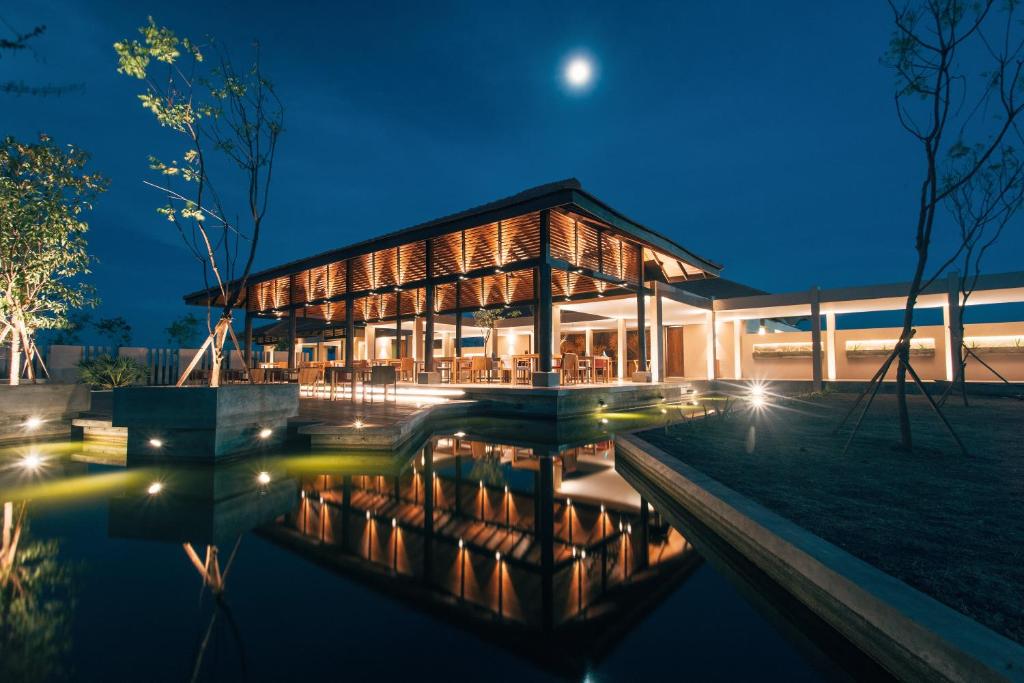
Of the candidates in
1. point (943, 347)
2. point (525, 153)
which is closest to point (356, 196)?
point (525, 153)

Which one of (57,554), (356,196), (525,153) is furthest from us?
(356,196)

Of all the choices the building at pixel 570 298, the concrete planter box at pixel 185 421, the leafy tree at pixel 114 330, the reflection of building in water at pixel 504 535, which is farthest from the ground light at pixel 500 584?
the leafy tree at pixel 114 330

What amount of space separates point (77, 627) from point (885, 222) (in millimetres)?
128702

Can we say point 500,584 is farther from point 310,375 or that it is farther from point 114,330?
point 114,330

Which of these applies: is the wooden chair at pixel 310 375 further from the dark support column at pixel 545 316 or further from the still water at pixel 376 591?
the still water at pixel 376 591

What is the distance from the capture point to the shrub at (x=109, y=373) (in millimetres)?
12625

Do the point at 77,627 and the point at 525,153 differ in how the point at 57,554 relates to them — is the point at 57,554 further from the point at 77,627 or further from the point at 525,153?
the point at 525,153

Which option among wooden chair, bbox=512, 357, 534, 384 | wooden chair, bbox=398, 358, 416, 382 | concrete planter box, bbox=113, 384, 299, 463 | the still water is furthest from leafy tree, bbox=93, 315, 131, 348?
the still water

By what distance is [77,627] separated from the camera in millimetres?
2225

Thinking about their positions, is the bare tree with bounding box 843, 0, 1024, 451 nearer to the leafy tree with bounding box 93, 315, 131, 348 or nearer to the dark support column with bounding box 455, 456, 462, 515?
the dark support column with bounding box 455, 456, 462, 515

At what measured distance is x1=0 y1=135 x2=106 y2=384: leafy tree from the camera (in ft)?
25.9

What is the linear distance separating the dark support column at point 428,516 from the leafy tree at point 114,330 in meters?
36.0

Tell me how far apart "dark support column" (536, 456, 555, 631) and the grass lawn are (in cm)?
155

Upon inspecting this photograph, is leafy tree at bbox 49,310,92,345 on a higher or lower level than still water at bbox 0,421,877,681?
higher
